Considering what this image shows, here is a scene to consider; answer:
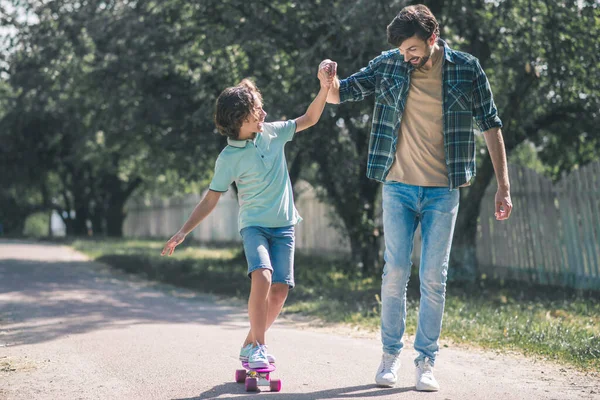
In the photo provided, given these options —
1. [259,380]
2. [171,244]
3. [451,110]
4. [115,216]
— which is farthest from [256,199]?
[115,216]

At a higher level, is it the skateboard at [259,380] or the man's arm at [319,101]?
the man's arm at [319,101]

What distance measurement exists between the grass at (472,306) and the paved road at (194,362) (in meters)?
0.42

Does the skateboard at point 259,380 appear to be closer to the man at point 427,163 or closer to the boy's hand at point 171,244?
the man at point 427,163

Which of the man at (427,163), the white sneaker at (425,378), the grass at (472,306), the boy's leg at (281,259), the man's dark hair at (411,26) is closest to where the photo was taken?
the man's dark hair at (411,26)

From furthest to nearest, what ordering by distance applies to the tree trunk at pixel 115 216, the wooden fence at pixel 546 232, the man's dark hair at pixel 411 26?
1. the tree trunk at pixel 115 216
2. the wooden fence at pixel 546 232
3. the man's dark hair at pixel 411 26

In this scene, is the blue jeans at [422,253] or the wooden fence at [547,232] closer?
the blue jeans at [422,253]

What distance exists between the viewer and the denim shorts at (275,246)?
482 centimetres

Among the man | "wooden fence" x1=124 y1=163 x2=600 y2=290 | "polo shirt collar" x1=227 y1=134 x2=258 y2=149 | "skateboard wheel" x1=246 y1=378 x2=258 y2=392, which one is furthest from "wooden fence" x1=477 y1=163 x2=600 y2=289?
"skateboard wheel" x1=246 y1=378 x2=258 y2=392

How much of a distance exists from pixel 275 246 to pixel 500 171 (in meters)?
1.39

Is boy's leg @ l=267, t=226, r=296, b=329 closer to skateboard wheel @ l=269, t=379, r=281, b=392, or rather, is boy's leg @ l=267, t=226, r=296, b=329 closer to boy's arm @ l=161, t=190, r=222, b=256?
boy's arm @ l=161, t=190, r=222, b=256

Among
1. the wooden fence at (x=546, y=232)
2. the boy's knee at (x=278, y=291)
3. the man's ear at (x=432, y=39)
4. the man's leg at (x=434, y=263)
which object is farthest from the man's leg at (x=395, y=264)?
the wooden fence at (x=546, y=232)

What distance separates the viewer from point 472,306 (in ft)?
29.7

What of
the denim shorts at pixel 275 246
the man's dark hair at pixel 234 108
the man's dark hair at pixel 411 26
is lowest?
the denim shorts at pixel 275 246

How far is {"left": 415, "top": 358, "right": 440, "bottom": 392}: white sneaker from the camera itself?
184 inches
